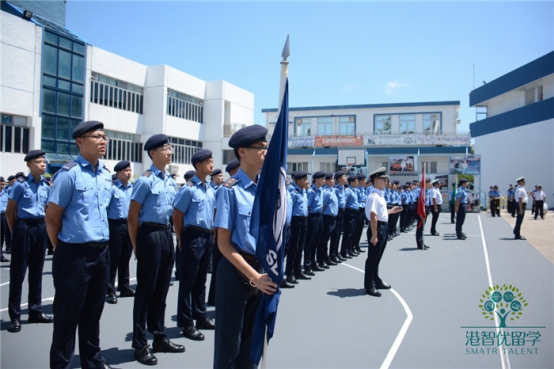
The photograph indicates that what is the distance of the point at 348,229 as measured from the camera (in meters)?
11.2

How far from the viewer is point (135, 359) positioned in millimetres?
4293

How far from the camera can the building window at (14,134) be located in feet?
63.5

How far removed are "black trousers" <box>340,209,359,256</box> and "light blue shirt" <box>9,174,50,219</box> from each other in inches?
288

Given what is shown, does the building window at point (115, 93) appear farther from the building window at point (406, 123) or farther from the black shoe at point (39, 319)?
the building window at point (406, 123)

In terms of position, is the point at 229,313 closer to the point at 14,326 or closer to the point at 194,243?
the point at 194,243

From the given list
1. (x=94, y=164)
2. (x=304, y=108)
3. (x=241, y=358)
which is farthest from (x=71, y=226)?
(x=304, y=108)

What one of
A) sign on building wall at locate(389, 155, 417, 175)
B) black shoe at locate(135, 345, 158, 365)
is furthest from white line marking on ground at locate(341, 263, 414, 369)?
sign on building wall at locate(389, 155, 417, 175)

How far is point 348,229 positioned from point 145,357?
7723 mm

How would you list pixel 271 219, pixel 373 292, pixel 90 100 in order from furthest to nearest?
pixel 90 100 → pixel 373 292 → pixel 271 219

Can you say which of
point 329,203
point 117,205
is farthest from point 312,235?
point 117,205

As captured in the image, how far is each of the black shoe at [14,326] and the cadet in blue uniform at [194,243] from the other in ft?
6.14

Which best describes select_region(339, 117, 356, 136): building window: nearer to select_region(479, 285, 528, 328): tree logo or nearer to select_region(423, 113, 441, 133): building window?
select_region(423, 113, 441, 133): building window

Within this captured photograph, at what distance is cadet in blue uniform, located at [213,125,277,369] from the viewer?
288 centimetres

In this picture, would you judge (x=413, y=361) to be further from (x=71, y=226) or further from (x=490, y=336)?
(x=71, y=226)
